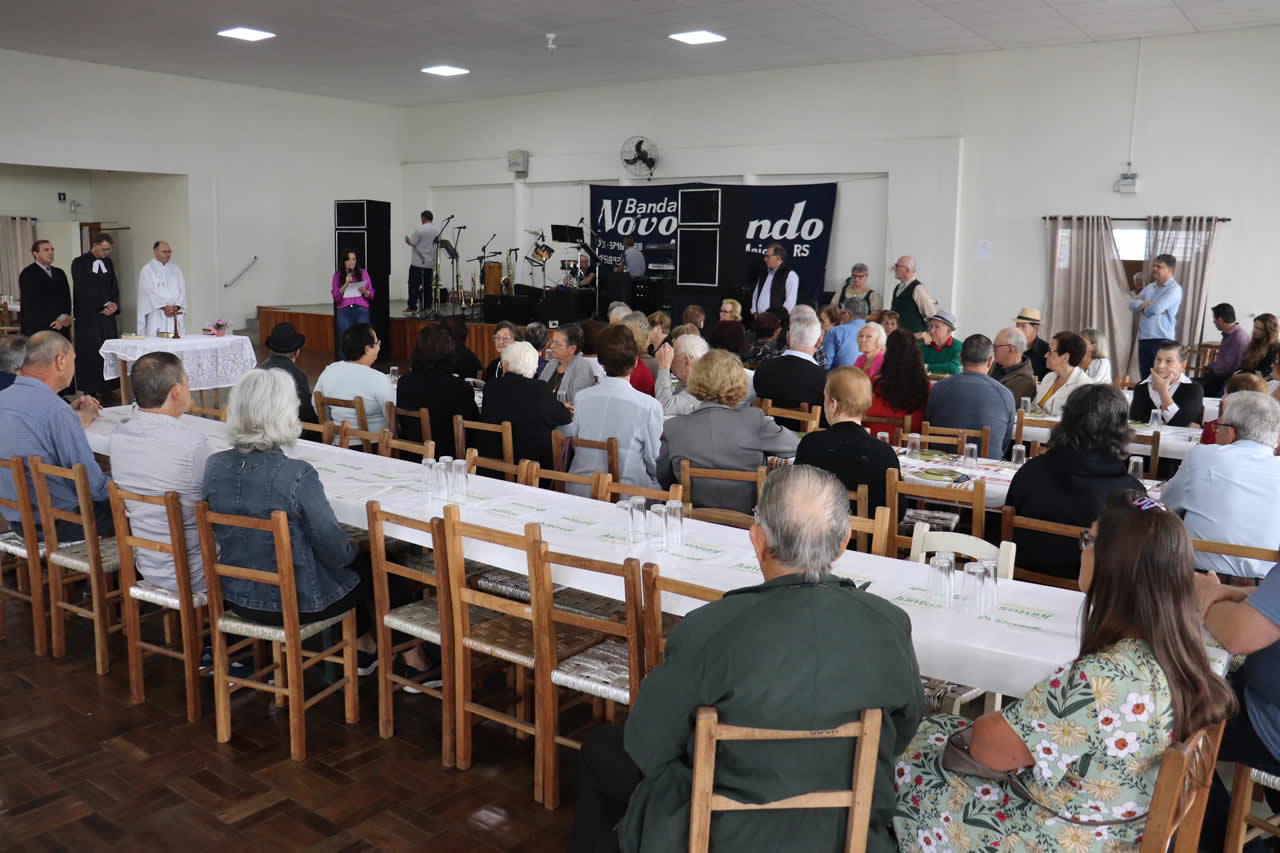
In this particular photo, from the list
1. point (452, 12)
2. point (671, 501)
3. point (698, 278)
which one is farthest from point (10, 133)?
point (671, 501)

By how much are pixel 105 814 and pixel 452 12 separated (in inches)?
331

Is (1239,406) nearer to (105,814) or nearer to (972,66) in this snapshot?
(105,814)

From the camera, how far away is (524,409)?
16.3 ft

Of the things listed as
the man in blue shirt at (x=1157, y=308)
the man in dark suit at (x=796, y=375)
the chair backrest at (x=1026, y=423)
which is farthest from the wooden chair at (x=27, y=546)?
the man in blue shirt at (x=1157, y=308)

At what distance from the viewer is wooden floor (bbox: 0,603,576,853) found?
284cm

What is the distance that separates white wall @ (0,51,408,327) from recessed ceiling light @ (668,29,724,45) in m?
7.20

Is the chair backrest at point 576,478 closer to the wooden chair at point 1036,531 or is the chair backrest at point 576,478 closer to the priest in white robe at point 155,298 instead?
the wooden chair at point 1036,531

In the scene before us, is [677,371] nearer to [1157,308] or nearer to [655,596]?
[655,596]

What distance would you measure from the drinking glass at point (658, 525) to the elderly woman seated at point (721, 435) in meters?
1.06

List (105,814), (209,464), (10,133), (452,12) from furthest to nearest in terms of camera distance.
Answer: (10,133), (452,12), (209,464), (105,814)

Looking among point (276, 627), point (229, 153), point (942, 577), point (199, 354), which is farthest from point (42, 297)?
point (942, 577)


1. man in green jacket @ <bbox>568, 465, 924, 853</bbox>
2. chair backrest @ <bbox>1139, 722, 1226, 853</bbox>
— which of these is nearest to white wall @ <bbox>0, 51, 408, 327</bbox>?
man in green jacket @ <bbox>568, 465, 924, 853</bbox>

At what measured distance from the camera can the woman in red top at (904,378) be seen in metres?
5.44

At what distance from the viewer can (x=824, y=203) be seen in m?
12.4
